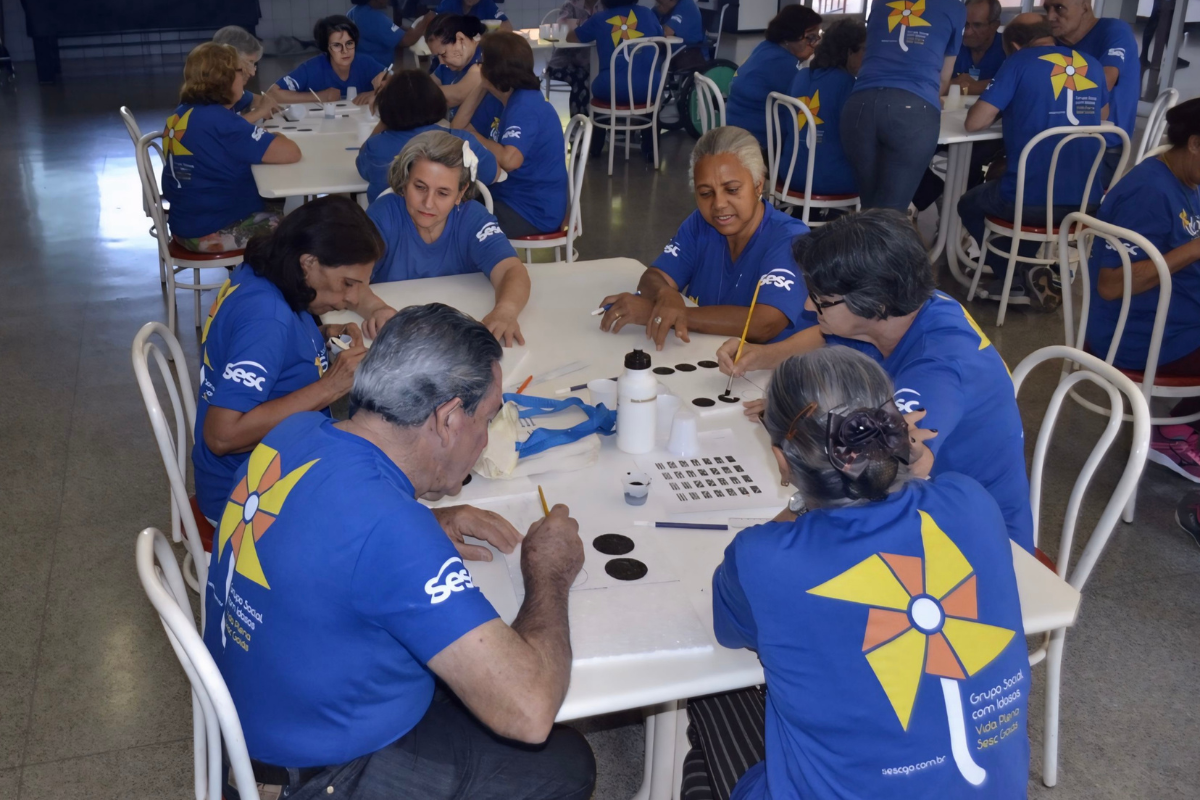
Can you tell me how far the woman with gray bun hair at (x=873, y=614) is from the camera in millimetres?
1250

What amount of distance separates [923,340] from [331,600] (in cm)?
112

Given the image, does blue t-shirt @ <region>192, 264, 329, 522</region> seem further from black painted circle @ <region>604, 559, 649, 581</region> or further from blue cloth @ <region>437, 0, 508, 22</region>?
blue cloth @ <region>437, 0, 508, 22</region>

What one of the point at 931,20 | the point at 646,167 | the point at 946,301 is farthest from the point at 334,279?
the point at 646,167

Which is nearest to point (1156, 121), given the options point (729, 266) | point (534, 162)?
point (534, 162)

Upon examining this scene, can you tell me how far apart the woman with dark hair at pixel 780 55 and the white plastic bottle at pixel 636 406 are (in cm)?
405

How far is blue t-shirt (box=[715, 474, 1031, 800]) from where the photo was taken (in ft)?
4.09

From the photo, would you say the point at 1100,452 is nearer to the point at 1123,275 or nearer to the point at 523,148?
the point at 1123,275

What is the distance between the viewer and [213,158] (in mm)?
3957

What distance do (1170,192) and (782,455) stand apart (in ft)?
7.56

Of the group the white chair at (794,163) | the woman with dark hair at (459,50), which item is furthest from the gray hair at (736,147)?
the woman with dark hair at (459,50)

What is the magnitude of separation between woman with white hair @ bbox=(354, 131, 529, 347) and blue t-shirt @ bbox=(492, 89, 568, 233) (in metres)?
1.10

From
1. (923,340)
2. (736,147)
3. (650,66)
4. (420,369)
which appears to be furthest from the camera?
(650,66)

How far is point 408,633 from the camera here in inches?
50.9

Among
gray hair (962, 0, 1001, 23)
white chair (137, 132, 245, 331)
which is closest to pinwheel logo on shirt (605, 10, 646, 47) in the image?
gray hair (962, 0, 1001, 23)
